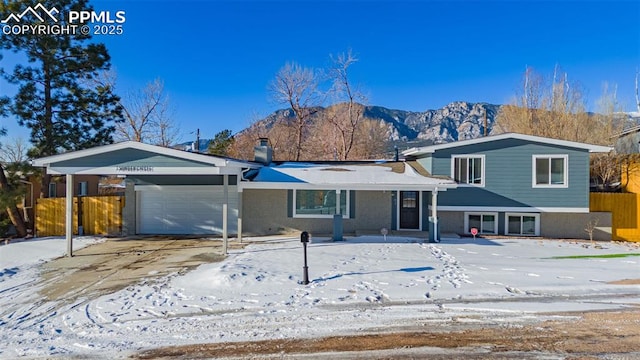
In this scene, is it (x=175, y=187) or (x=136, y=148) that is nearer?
(x=136, y=148)

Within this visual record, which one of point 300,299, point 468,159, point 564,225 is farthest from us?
point 564,225

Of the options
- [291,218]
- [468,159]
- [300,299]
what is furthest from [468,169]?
[300,299]

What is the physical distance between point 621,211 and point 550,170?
14.3 feet

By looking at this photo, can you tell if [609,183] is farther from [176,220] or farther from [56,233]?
[56,233]

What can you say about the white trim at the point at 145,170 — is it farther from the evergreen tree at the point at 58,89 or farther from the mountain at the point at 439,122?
the mountain at the point at 439,122

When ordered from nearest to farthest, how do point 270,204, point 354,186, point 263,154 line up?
point 354,186 < point 270,204 < point 263,154

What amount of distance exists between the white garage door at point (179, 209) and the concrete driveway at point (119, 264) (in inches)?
51.9

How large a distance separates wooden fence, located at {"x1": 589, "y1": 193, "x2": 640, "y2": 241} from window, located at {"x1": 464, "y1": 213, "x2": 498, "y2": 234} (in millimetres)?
4487

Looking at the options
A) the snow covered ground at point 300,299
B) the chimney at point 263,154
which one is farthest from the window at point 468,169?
the chimney at point 263,154

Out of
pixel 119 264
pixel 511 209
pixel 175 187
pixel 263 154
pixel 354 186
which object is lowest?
pixel 119 264

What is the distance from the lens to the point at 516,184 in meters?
13.8

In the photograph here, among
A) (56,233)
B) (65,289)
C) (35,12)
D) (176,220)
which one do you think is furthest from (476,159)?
(35,12)

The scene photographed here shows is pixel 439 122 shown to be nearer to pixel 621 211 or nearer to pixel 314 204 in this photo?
pixel 621 211

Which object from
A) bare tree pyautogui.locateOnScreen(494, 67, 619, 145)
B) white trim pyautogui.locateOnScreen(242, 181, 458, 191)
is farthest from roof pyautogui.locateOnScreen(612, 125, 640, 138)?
white trim pyautogui.locateOnScreen(242, 181, 458, 191)
